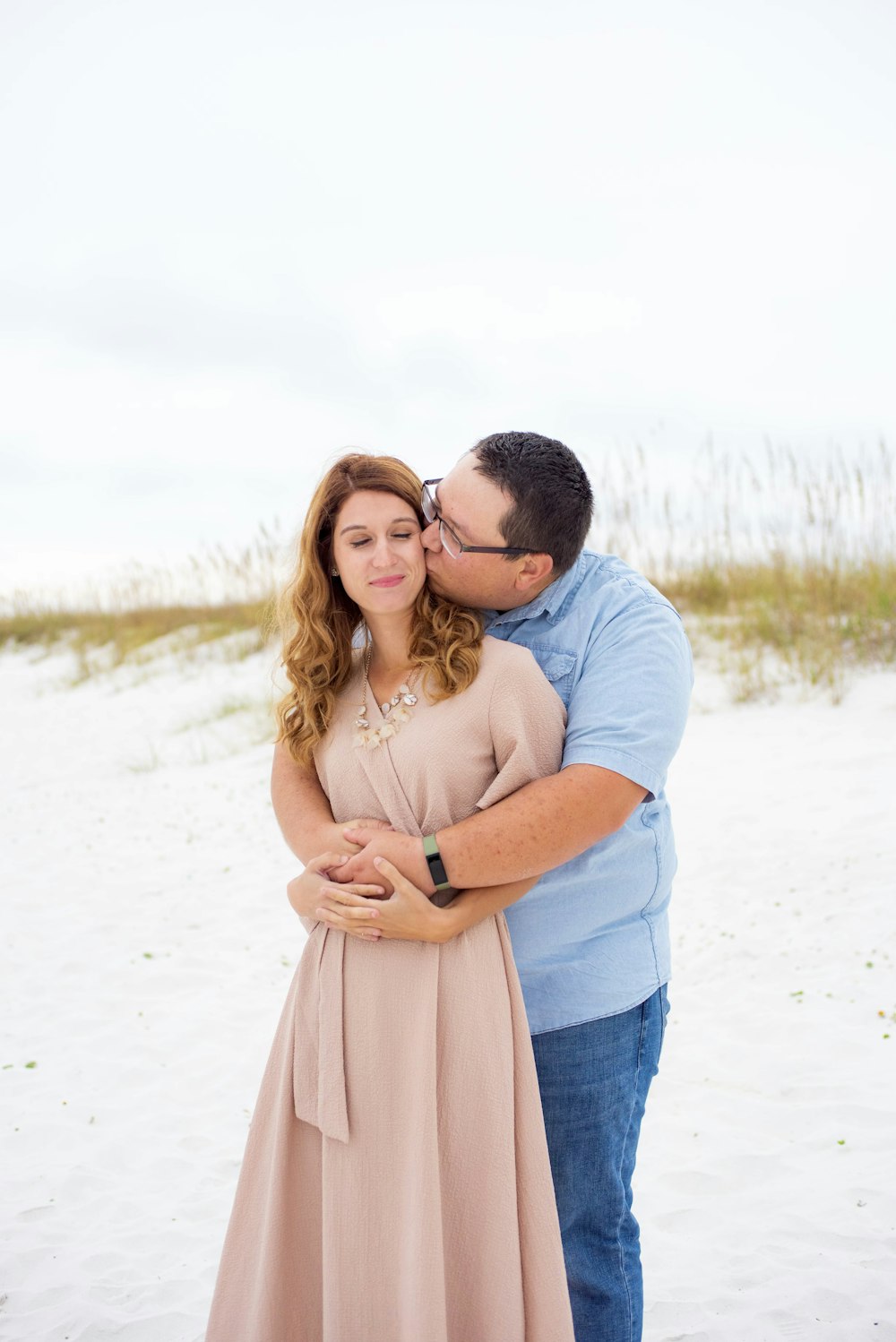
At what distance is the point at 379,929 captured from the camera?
6.40 feet

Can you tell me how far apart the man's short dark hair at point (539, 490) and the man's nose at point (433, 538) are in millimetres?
147

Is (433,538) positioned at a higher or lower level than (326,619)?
higher

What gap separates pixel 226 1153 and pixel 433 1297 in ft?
7.81

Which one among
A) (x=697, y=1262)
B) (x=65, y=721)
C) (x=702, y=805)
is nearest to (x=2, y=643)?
(x=65, y=721)

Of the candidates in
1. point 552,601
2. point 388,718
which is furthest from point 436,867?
point 552,601

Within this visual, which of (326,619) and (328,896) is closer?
(328,896)

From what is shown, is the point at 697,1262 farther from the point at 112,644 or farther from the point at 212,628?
the point at 112,644

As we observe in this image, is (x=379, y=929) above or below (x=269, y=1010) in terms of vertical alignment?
above

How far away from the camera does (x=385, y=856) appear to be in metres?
1.94

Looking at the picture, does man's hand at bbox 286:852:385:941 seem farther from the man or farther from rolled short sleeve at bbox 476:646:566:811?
rolled short sleeve at bbox 476:646:566:811

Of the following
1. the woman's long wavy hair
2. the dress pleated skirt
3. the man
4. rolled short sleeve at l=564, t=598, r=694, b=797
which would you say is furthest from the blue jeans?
the woman's long wavy hair

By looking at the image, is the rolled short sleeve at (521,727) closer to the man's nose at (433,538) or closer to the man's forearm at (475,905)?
the man's forearm at (475,905)

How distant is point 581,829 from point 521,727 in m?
0.22

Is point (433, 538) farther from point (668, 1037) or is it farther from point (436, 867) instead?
point (668, 1037)
